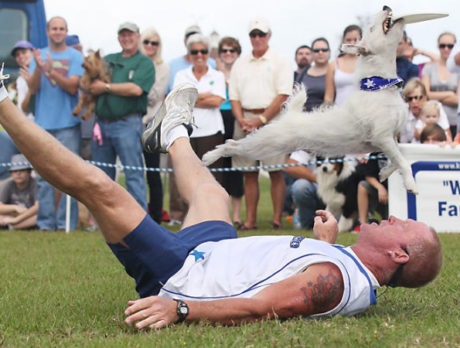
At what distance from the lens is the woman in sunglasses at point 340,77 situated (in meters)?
8.20

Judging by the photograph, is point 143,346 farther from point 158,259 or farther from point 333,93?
point 333,93

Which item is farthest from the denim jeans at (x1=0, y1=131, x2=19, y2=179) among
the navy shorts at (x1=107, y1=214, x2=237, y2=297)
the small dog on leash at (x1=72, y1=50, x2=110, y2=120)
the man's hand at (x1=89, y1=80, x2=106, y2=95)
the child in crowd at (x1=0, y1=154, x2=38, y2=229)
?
the navy shorts at (x1=107, y1=214, x2=237, y2=297)

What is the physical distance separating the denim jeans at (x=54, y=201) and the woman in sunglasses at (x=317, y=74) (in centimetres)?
301

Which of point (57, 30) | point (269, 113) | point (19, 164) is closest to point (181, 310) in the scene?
point (269, 113)

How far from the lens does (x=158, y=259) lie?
3.36 metres

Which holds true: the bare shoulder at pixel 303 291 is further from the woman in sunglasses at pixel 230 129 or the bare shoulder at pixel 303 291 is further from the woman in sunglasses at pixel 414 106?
the woman in sunglasses at pixel 230 129

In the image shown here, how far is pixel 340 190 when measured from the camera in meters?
8.66

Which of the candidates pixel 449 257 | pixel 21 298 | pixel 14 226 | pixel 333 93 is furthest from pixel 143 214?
pixel 14 226

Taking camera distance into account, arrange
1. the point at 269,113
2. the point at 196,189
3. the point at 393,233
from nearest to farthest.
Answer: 1. the point at 393,233
2. the point at 196,189
3. the point at 269,113

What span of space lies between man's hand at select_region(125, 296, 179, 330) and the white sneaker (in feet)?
5.81

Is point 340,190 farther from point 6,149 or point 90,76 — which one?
point 6,149

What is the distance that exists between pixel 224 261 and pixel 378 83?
7.95 feet

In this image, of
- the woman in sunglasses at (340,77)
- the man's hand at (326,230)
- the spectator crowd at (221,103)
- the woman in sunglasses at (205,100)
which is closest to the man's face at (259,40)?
the spectator crowd at (221,103)

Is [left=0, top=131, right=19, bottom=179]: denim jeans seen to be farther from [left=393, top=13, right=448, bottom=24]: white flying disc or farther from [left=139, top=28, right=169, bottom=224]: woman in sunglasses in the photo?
[left=393, top=13, right=448, bottom=24]: white flying disc
